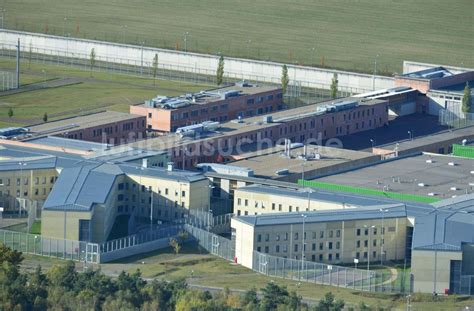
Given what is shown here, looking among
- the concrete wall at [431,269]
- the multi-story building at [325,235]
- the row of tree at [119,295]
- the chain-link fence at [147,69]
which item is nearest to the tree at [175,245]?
the multi-story building at [325,235]

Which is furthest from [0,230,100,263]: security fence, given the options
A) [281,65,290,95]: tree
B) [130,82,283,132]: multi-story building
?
[281,65,290,95]: tree

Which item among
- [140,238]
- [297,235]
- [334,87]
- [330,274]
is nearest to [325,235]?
[297,235]

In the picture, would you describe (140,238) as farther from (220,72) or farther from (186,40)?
(186,40)

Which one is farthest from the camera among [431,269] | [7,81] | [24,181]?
[7,81]

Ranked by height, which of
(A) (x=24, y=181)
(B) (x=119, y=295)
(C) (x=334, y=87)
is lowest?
(B) (x=119, y=295)

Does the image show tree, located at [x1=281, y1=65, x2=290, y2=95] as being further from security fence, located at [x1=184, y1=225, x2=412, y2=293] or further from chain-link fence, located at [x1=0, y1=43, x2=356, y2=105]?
security fence, located at [x1=184, y1=225, x2=412, y2=293]

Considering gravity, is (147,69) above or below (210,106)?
above
